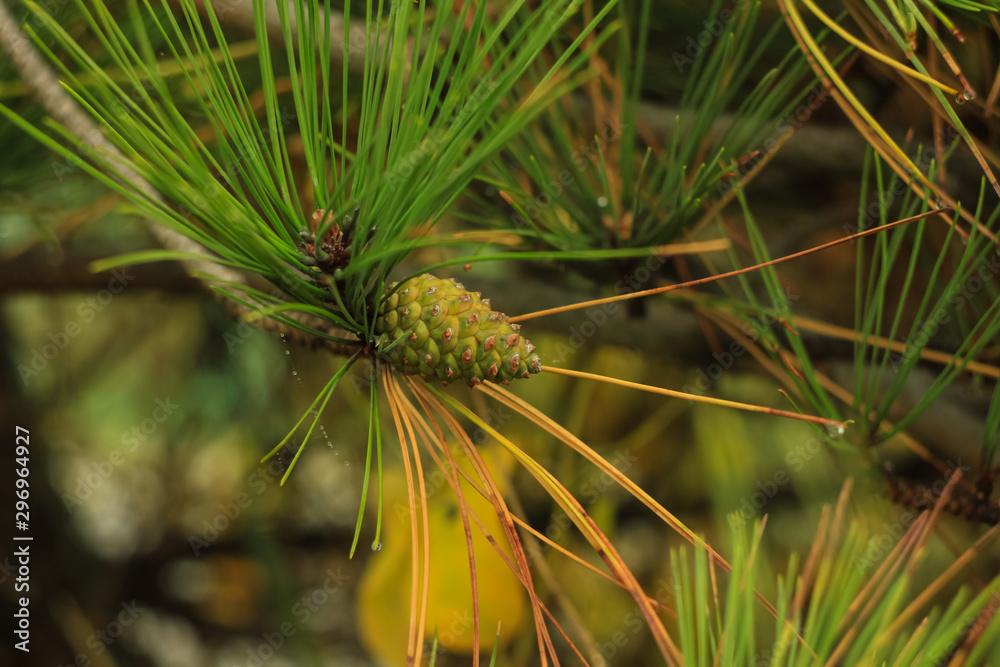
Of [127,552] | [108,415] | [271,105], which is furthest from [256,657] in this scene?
[271,105]

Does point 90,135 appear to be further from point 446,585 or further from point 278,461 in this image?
point 446,585

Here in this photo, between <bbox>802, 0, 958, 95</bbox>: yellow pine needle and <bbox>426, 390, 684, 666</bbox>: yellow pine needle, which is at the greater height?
<bbox>802, 0, 958, 95</bbox>: yellow pine needle

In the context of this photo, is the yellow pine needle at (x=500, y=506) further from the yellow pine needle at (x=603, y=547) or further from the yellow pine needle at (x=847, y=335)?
the yellow pine needle at (x=847, y=335)

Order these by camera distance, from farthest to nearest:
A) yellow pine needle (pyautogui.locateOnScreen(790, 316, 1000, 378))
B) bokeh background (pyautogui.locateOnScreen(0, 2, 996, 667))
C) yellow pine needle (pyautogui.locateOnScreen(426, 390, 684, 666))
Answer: bokeh background (pyautogui.locateOnScreen(0, 2, 996, 667)), yellow pine needle (pyautogui.locateOnScreen(790, 316, 1000, 378)), yellow pine needle (pyautogui.locateOnScreen(426, 390, 684, 666))

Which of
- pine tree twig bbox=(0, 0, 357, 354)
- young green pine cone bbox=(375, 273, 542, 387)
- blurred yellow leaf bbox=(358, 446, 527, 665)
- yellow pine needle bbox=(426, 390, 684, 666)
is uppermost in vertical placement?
pine tree twig bbox=(0, 0, 357, 354)

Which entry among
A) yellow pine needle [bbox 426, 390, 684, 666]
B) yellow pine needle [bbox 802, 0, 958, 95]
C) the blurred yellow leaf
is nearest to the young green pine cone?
yellow pine needle [bbox 426, 390, 684, 666]

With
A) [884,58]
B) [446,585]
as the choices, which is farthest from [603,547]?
[446,585]

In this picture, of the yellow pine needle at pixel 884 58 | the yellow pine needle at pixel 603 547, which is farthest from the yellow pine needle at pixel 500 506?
the yellow pine needle at pixel 884 58

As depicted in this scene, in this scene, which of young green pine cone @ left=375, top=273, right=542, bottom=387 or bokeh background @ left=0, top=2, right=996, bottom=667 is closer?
young green pine cone @ left=375, top=273, right=542, bottom=387

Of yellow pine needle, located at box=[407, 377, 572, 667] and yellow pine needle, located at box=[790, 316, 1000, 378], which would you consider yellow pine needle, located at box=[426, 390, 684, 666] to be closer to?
yellow pine needle, located at box=[407, 377, 572, 667]
